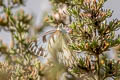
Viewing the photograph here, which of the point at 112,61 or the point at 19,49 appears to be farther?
the point at 19,49

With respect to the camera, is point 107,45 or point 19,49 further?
point 19,49

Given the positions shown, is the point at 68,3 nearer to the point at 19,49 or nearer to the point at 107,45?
the point at 19,49

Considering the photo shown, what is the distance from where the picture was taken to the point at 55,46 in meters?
2.92

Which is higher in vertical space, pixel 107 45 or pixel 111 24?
pixel 111 24

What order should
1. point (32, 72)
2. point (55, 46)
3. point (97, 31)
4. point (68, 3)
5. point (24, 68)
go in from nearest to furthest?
point (55, 46) < point (97, 31) < point (32, 72) < point (24, 68) < point (68, 3)

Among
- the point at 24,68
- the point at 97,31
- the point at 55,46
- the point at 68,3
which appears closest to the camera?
the point at 55,46

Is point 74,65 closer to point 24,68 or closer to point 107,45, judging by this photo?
point 107,45

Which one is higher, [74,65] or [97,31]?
[97,31]

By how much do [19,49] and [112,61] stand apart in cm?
191

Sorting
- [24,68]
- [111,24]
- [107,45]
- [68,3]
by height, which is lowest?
[24,68]

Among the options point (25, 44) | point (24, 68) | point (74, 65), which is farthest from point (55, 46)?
point (25, 44)

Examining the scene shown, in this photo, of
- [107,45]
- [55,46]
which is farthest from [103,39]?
[55,46]

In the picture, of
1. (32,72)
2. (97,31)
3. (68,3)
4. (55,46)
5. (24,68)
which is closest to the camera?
(55,46)

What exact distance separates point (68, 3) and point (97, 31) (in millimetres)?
1609
